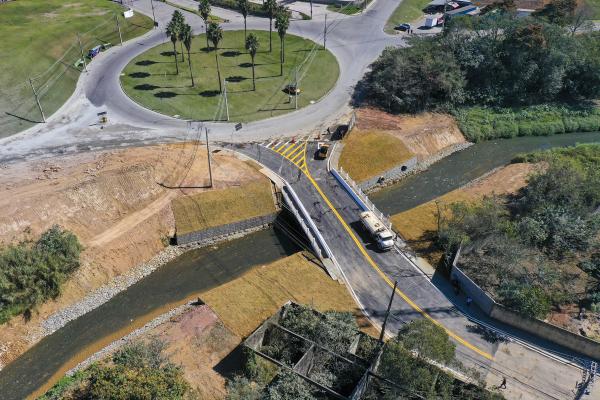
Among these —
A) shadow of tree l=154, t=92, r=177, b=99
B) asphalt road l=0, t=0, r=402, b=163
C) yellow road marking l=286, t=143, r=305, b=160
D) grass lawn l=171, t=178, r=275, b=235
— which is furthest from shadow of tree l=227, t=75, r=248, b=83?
grass lawn l=171, t=178, r=275, b=235

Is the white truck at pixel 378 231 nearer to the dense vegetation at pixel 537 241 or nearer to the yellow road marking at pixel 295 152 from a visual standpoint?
the dense vegetation at pixel 537 241

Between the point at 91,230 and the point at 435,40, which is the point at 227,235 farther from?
the point at 435,40

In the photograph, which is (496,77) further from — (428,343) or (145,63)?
(145,63)

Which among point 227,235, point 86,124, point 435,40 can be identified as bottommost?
point 227,235

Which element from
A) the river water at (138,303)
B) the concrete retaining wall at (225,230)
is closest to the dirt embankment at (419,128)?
the concrete retaining wall at (225,230)

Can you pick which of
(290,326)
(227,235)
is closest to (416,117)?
(227,235)
